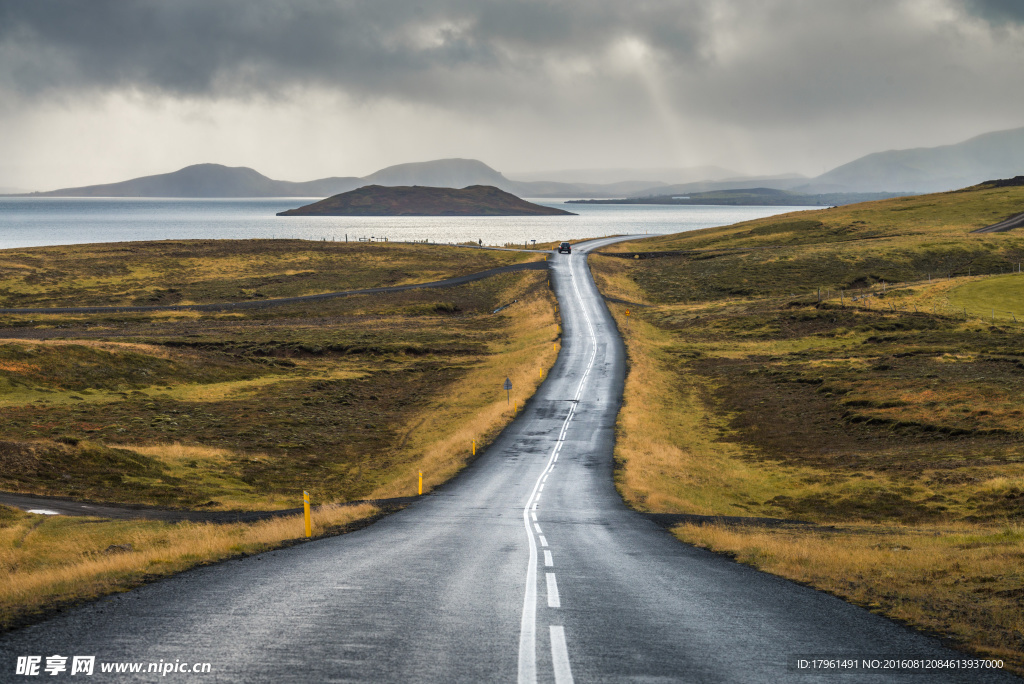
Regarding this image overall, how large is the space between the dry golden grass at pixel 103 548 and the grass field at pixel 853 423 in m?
10.7

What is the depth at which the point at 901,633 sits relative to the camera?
383 inches

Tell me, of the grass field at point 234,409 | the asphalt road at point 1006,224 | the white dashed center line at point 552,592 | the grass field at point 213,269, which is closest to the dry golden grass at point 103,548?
the grass field at point 234,409

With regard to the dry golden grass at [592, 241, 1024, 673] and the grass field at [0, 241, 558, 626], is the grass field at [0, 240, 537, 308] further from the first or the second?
the dry golden grass at [592, 241, 1024, 673]

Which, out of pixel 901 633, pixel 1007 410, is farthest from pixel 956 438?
pixel 901 633

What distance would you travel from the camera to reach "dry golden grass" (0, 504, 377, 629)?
11195 millimetres

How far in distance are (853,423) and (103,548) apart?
118ft

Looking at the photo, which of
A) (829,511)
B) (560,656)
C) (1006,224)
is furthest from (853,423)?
(1006,224)

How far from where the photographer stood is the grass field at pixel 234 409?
62.6 ft

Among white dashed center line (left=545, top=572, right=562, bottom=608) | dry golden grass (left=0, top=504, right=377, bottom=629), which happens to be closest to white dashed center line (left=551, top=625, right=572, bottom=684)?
white dashed center line (left=545, top=572, right=562, bottom=608)

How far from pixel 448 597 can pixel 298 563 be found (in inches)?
161

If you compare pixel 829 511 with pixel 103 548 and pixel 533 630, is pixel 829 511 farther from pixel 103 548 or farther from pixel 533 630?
pixel 103 548

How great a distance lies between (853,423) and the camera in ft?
125

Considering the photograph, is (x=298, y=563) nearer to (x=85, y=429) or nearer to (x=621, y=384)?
(x=85, y=429)

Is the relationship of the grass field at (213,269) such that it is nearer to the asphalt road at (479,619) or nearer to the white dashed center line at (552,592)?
the asphalt road at (479,619)
